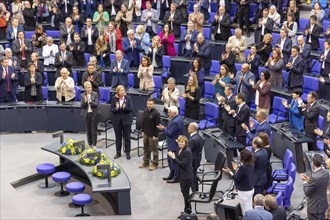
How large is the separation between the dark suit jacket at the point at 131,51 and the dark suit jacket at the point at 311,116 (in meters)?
5.97

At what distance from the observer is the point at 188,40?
66.0 ft

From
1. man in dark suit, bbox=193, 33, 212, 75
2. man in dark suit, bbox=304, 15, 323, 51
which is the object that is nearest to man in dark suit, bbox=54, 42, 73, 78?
man in dark suit, bbox=193, 33, 212, 75

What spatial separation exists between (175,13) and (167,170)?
694 cm

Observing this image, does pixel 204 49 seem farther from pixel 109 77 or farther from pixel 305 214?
pixel 305 214

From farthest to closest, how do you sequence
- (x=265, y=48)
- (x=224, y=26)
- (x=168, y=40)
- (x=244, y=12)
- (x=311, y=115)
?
(x=244, y=12)
(x=224, y=26)
(x=168, y=40)
(x=265, y=48)
(x=311, y=115)

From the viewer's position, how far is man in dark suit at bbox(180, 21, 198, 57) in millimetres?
19891

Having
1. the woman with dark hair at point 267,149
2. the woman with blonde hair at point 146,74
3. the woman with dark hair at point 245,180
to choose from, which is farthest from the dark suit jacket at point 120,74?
the woman with dark hair at point 245,180

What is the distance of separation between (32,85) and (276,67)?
6.11 meters

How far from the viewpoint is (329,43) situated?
17906 mm

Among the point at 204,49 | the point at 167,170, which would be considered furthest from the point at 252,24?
the point at 167,170

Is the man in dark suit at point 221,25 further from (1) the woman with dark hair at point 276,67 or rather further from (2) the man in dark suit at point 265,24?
(1) the woman with dark hair at point 276,67

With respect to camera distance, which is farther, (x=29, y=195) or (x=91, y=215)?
(x=29, y=195)

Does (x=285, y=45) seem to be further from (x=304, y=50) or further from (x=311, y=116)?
(x=311, y=116)

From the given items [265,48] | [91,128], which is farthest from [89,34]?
[265,48]
